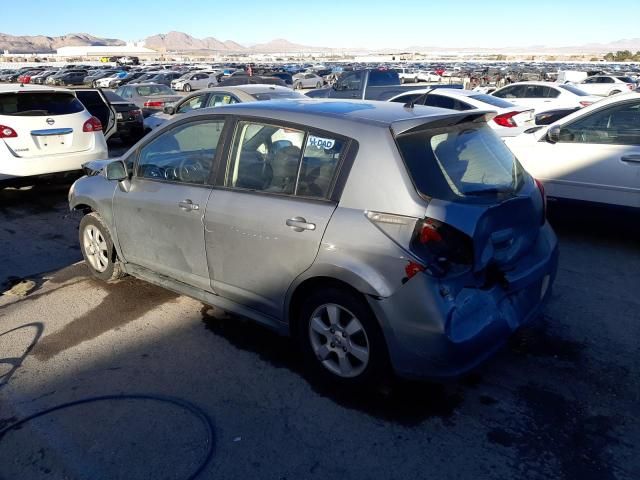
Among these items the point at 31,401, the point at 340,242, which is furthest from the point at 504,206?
the point at 31,401

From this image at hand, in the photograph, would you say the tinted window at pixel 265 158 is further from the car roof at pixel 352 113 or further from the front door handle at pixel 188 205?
the front door handle at pixel 188 205

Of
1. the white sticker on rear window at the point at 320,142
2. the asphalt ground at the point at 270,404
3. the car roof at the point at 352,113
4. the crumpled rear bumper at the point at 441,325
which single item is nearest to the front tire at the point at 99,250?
the asphalt ground at the point at 270,404

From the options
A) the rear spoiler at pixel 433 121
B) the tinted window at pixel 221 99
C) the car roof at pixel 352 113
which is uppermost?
A: the car roof at pixel 352 113

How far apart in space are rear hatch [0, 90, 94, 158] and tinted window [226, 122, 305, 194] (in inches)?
206

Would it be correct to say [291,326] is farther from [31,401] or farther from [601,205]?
[601,205]

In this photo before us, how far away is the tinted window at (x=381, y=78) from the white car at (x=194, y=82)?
21.6 metres

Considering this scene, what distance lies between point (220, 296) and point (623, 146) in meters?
4.44

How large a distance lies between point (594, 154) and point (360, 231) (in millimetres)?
4031

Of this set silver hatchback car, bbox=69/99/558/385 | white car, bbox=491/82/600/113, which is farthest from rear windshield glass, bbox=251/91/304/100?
white car, bbox=491/82/600/113

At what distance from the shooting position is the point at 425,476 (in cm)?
252

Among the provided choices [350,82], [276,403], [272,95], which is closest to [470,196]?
[276,403]

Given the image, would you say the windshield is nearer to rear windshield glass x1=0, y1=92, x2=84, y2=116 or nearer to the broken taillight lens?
rear windshield glass x1=0, y1=92, x2=84, y2=116

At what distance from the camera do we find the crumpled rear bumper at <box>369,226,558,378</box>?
267 centimetres

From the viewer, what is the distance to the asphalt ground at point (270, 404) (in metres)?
2.62
